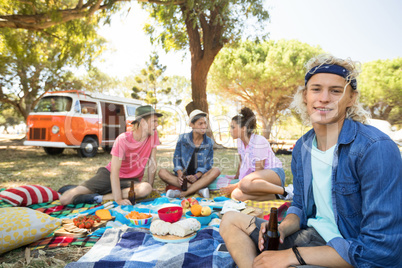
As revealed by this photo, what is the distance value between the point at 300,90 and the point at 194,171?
3264 mm

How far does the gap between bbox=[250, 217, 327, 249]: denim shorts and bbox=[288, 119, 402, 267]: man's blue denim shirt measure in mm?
185

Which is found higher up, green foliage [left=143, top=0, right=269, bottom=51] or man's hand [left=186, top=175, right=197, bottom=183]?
green foliage [left=143, top=0, right=269, bottom=51]

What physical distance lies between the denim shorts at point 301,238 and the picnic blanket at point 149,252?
48 cm

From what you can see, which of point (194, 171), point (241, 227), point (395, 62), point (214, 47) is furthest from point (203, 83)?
point (395, 62)

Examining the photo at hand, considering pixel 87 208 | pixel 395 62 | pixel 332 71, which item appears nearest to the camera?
pixel 332 71

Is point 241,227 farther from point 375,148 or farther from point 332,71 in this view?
point 332,71

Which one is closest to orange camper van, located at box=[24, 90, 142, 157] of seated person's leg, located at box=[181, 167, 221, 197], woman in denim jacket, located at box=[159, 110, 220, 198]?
woman in denim jacket, located at box=[159, 110, 220, 198]

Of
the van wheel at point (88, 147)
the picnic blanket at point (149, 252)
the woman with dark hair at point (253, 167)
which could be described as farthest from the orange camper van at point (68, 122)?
the picnic blanket at point (149, 252)

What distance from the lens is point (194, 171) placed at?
484 cm

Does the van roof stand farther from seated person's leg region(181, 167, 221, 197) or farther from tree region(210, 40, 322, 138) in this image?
tree region(210, 40, 322, 138)

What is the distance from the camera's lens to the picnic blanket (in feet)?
6.79

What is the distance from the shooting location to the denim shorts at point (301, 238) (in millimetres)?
1564

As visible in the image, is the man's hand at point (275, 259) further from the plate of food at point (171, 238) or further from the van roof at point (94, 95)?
the van roof at point (94, 95)

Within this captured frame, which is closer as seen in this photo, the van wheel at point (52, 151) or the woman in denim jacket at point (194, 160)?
the woman in denim jacket at point (194, 160)
